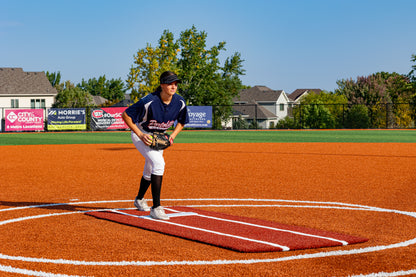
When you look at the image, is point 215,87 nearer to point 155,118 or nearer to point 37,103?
point 37,103

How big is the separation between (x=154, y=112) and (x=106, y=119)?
43564 millimetres

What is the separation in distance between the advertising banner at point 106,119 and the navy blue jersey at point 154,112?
42779mm

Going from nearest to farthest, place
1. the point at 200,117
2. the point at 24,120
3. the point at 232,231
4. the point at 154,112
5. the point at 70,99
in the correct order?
the point at 232,231 → the point at 154,112 → the point at 24,120 → the point at 200,117 → the point at 70,99

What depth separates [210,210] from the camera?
29.4ft

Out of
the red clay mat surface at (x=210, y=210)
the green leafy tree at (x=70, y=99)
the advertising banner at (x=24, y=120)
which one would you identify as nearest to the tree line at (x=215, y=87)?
the green leafy tree at (x=70, y=99)

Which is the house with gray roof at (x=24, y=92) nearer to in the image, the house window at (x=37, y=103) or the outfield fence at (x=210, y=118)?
the house window at (x=37, y=103)

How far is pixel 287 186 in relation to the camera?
39.3 feet

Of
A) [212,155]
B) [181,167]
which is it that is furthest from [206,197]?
[212,155]

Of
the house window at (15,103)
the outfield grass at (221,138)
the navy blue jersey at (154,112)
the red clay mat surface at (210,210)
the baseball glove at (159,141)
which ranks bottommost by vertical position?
the red clay mat surface at (210,210)

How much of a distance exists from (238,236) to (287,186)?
5493mm

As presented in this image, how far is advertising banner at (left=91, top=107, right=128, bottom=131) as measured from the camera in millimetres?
50594

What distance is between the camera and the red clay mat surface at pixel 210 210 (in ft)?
17.9

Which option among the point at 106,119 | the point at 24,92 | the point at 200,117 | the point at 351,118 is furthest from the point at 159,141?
the point at 24,92

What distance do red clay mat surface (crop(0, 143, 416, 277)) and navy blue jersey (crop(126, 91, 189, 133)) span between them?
61.1 inches
